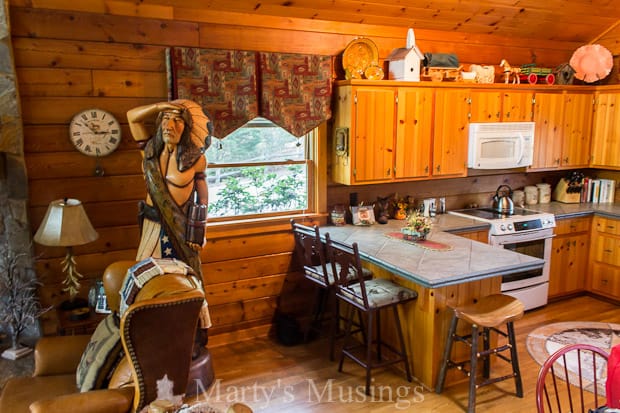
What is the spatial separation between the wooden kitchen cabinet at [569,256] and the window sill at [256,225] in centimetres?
220

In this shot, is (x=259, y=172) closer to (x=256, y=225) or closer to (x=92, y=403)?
(x=256, y=225)

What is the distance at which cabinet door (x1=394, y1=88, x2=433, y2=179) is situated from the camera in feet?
13.0

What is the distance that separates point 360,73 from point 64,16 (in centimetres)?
204

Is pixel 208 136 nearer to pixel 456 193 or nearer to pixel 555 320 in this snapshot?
pixel 456 193

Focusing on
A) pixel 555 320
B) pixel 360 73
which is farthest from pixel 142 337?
pixel 555 320

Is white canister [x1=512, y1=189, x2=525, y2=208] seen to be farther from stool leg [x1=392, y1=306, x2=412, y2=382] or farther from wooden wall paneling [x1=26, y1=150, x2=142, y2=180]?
wooden wall paneling [x1=26, y1=150, x2=142, y2=180]

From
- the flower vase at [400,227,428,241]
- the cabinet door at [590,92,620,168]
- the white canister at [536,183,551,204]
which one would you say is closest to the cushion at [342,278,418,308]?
the flower vase at [400,227,428,241]

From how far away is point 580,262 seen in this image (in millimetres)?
4785

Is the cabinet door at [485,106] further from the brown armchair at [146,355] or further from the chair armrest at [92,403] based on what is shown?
the chair armrest at [92,403]

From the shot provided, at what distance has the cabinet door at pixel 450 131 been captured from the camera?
13.6 feet

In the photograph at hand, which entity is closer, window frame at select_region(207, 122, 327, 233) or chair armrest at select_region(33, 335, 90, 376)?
chair armrest at select_region(33, 335, 90, 376)

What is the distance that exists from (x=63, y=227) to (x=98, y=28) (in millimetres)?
1271

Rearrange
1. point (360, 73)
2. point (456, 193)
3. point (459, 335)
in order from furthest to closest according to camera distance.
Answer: point (456, 193) < point (360, 73) < point (459, 335)

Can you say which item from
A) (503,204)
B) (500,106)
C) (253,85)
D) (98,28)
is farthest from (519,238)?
(98,28)
